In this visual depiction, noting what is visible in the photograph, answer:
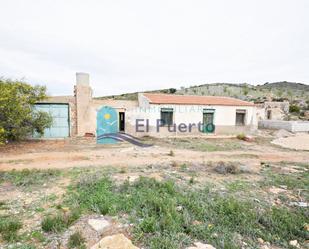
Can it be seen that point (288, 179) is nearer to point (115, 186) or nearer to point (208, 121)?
point (115, 186)

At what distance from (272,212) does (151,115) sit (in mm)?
10655

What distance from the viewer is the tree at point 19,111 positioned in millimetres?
8820

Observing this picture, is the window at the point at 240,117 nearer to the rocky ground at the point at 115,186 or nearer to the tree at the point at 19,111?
the rocky ground at the point at 115,186

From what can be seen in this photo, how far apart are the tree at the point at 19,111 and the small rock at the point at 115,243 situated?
7277mm

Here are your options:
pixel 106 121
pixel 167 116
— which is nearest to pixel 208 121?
pixel 167 116

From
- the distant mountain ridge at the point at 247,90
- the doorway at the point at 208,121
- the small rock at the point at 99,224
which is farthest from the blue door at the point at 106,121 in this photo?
the distant mountain ridge at the point at 247,90

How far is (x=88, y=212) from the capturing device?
3.67 meters

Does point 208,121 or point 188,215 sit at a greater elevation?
point 208,121

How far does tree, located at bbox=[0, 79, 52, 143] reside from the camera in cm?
882

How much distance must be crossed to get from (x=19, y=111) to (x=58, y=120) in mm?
3519

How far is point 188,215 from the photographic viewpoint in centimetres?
362

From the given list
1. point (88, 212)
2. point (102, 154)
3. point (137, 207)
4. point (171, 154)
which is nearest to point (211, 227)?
point (137, 207)

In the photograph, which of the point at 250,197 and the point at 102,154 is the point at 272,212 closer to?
the point at 250,197

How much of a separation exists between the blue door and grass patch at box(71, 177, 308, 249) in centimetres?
917
